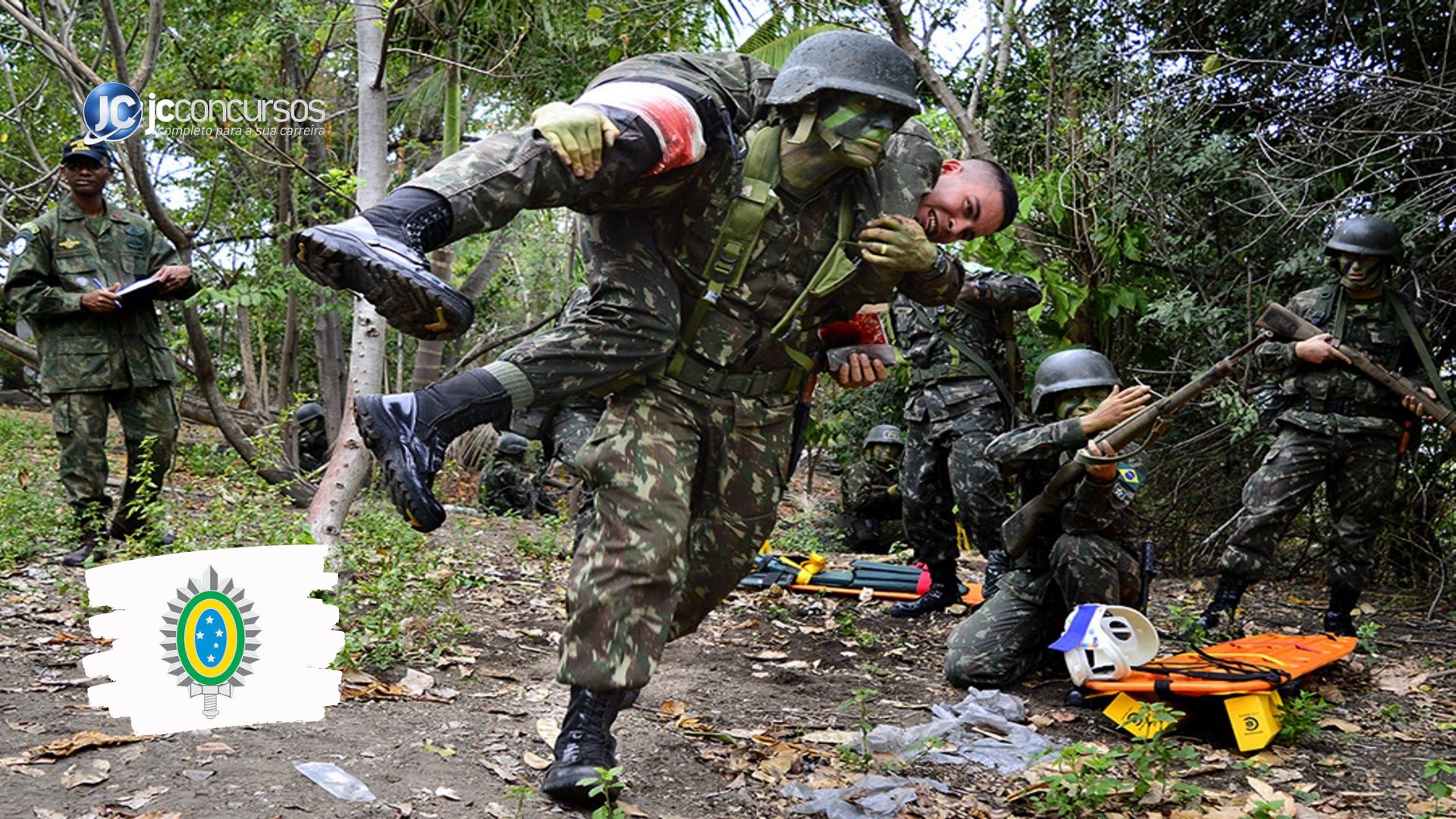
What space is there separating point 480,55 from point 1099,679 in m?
7.16

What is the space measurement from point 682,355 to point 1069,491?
7.53 feet

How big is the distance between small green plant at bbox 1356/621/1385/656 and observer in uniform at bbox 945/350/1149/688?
4.74 ft

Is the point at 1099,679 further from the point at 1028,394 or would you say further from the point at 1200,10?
the point at 1200,10

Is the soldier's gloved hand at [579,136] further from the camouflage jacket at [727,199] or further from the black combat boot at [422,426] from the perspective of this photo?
the black combat boot at [422,426]

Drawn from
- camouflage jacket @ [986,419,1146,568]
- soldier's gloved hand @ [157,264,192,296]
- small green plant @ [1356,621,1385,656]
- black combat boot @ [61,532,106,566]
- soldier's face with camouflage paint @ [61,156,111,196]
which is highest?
soldier's face with camouflage paint @ [61,156,111,196]

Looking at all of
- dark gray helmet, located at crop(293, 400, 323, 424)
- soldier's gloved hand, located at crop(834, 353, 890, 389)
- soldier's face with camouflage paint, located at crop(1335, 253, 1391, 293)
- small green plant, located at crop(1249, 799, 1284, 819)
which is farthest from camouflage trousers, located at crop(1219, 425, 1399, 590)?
dark gray helmet, located at crop(293, 400, 323, 424)

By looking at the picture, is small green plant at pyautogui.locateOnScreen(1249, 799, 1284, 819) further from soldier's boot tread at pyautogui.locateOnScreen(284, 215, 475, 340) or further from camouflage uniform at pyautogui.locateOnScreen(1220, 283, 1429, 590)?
camouflage uniform at pyautogui.locateOnScreen(1220, 283, 1429, 590)

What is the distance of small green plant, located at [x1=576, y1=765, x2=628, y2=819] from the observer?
265cm

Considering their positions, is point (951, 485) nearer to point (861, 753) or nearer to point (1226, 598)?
point (1226, 598)

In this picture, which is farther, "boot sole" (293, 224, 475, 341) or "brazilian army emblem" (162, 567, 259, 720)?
"brazilian army emblem" (162, 567, 259, 720)

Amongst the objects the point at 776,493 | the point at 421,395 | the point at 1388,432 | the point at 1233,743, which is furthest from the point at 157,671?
the point at 1388,432

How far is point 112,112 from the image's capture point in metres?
6.19

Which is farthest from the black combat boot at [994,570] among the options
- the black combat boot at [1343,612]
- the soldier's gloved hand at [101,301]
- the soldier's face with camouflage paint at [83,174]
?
the soldier's face with camouflage paint at [83,174]

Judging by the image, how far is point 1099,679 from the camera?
433cm
